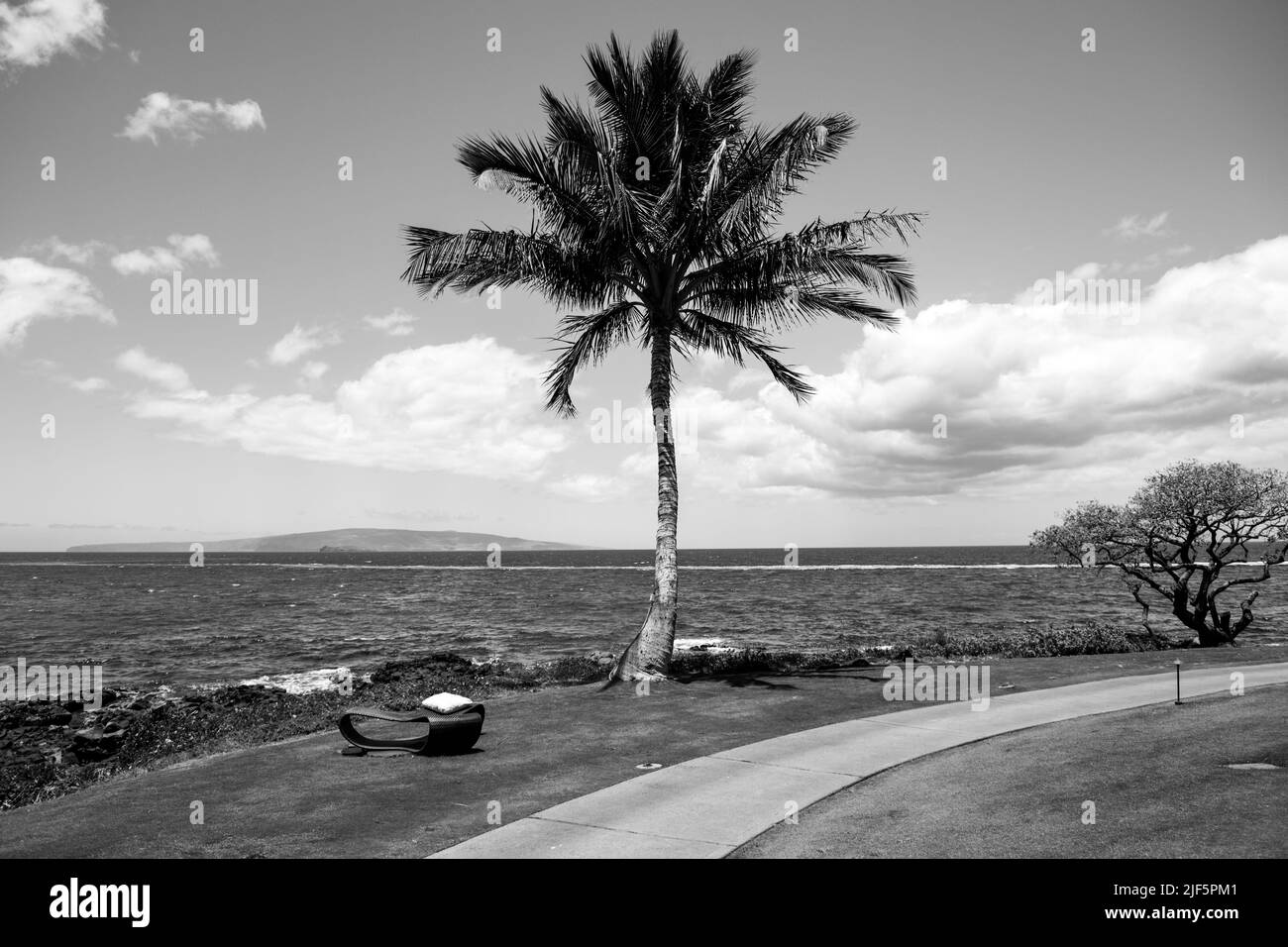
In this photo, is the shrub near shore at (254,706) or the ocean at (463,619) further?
the ocean at (463,619)

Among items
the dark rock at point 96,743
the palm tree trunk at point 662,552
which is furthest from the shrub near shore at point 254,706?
the palm tree trunk at point 662,552

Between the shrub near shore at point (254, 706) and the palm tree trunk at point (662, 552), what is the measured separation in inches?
45.4

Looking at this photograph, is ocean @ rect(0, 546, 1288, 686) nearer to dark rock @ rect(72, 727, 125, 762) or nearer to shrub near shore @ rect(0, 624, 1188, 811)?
shrub near shore @ rect(0, 624, 1188, 811)

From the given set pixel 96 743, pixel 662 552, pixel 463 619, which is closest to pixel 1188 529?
pixel 662 552

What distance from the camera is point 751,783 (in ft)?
31.2

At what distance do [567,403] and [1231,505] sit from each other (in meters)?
19.0

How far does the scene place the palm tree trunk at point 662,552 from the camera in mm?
17031

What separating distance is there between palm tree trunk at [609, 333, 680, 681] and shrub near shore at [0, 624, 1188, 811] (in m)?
1.15

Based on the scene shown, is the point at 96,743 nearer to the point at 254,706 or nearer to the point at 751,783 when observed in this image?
the point at 254,706

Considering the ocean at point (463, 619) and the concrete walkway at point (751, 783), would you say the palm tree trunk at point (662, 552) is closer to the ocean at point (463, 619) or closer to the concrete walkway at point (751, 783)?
the concrete walkway at point (751, 783)

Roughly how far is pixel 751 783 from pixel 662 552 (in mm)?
8051

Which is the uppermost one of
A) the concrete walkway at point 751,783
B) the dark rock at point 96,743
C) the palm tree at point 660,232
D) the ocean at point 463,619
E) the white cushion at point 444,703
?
the palm tree at point 660,232

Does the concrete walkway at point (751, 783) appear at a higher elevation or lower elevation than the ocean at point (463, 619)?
higher

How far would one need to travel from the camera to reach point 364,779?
9.95 metres
